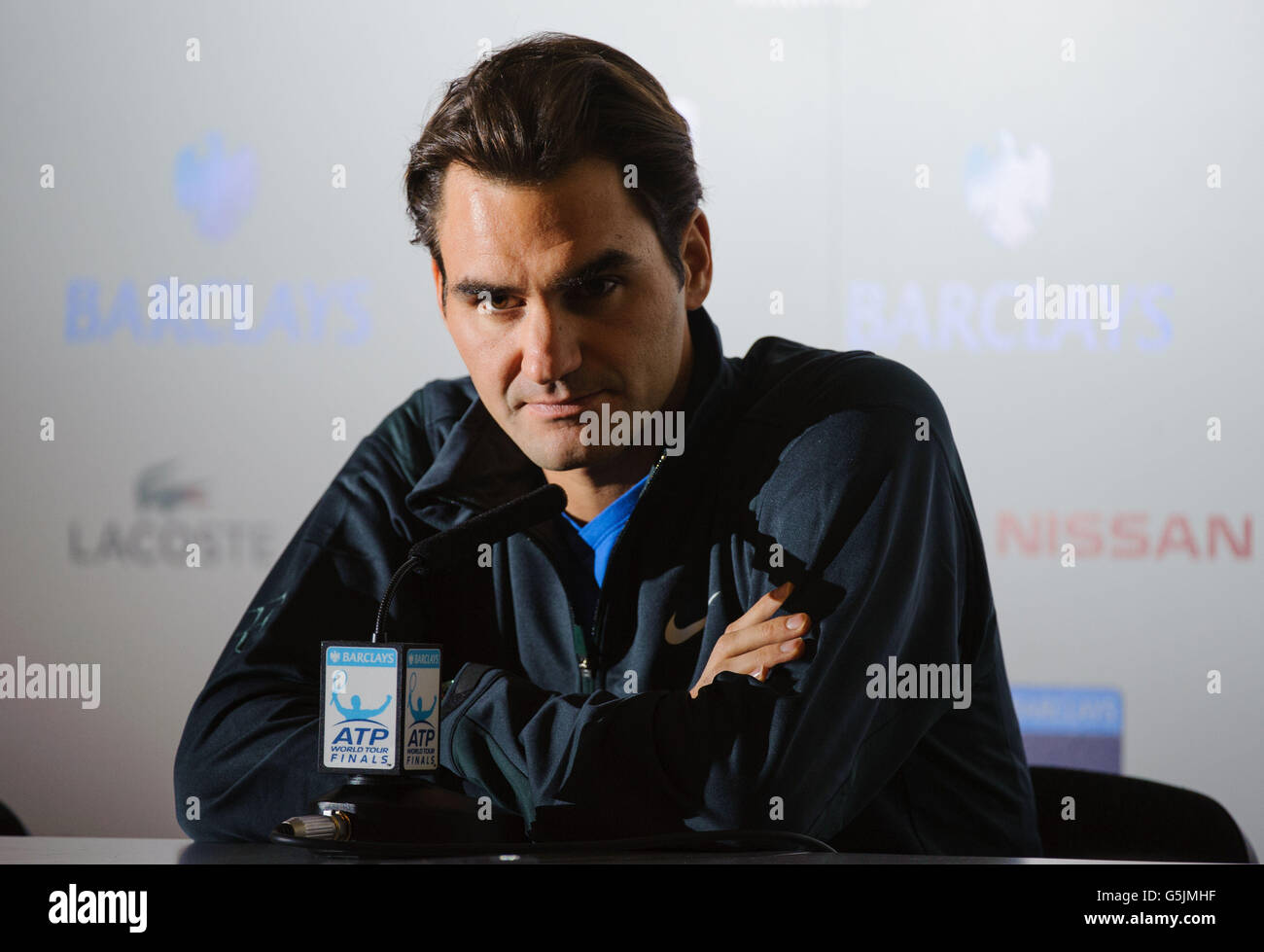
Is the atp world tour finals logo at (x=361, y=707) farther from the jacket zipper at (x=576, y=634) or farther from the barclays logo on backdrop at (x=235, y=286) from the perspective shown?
the barclays logo on backdrop at (x=235, y=286)

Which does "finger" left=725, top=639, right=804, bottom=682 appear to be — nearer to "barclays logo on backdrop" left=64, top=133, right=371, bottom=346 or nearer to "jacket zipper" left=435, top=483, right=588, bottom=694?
"jacket zipper" left=435, top=483, right=588, bottom=694

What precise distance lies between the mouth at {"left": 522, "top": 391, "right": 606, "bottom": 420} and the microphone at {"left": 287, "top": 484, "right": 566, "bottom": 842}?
0.91 ft

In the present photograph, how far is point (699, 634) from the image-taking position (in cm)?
175

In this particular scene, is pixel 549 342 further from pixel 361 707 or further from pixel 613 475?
pixel 361 707

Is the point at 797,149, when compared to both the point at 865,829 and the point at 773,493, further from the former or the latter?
the point at 865,829

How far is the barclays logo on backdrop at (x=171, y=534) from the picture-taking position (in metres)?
1.94

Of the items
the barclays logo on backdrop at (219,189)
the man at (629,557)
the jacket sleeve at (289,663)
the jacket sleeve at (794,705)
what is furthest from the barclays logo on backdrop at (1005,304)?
the barclays logo on backdrop at (219,189)

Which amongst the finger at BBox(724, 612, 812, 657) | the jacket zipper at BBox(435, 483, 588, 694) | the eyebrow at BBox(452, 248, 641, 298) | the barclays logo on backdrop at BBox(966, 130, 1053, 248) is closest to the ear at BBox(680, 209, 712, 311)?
the eyebrow at BBox(452, 248, 641, 298)

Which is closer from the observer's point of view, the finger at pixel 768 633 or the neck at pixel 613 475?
the finger at pixel 768 633

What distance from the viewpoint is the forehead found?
175cm

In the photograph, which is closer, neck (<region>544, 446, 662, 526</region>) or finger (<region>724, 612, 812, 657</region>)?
finger (<region>724, 612, 812, 657</region>)

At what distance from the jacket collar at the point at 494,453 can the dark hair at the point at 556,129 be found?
14cm

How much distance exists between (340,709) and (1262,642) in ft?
4.75

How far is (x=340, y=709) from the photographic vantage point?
144cm
